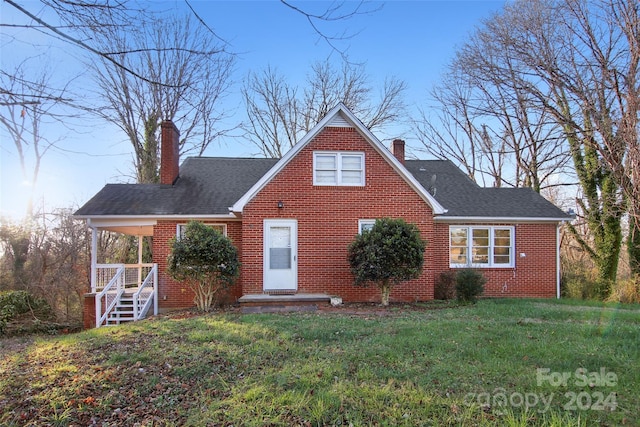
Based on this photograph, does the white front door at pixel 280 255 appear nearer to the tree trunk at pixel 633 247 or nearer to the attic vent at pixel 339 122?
the attic vent at pixel 339 122

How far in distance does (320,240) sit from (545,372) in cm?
763

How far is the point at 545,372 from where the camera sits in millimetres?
5043

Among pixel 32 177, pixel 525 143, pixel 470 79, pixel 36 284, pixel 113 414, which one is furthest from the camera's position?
pixel 525 143

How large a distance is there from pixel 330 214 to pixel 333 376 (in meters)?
7.40

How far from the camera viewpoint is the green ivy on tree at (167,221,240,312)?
34.1 ft

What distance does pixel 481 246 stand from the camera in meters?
13.9

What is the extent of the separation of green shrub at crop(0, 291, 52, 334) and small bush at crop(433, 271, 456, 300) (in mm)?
11852

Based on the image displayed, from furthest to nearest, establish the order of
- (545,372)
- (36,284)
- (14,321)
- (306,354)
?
1. (36,284)
2. (14,321)
3. (306,354)
4. (545,372)

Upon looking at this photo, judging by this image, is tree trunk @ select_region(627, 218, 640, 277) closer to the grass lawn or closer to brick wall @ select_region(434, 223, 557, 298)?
brick wall @ select_region(434, 223, 557, 298)

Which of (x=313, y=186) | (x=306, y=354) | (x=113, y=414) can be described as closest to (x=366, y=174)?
(x=313, y=186)

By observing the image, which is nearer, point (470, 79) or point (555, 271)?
point (555, 271)

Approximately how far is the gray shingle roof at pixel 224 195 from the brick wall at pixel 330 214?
65.6 inches

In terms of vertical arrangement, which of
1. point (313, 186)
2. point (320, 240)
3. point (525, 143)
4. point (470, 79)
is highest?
point (470, 79)

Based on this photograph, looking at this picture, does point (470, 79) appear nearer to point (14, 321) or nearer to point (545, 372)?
point (545, 372)
